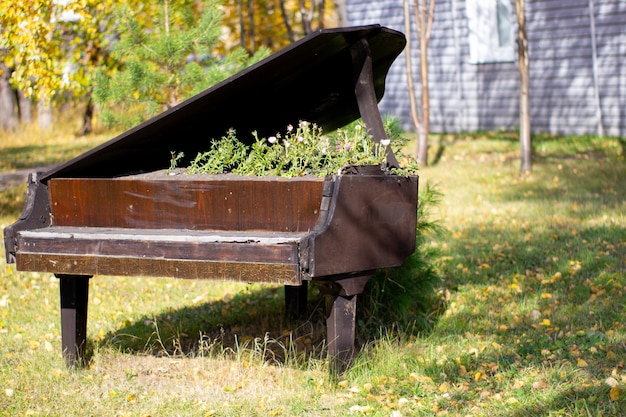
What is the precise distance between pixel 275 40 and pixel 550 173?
13.8 m

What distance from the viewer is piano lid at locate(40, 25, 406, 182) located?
4.26m

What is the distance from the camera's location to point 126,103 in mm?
9078

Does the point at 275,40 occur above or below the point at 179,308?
above

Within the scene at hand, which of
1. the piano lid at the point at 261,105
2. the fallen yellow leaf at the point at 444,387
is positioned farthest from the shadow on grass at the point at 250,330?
the piano lid at the point at 261,105

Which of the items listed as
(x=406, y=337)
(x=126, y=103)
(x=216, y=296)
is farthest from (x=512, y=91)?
(x=406, y=337)

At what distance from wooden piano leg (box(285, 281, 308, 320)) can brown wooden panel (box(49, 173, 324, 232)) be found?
5.37ft

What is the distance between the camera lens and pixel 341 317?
4461 mm

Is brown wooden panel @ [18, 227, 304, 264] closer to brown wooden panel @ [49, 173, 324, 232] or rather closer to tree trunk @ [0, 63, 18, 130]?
brown wooden panel @ [49, 173, 324, 232]

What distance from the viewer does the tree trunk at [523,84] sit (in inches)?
476

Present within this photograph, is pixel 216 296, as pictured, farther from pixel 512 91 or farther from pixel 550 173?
pixel 512 91

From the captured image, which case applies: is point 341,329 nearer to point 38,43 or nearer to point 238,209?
point 238,209

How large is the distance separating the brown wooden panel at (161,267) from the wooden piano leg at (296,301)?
1937 millimetres

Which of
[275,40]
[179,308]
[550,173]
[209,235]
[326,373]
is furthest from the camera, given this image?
[275,40]

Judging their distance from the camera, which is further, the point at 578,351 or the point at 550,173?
the point at 550,173
